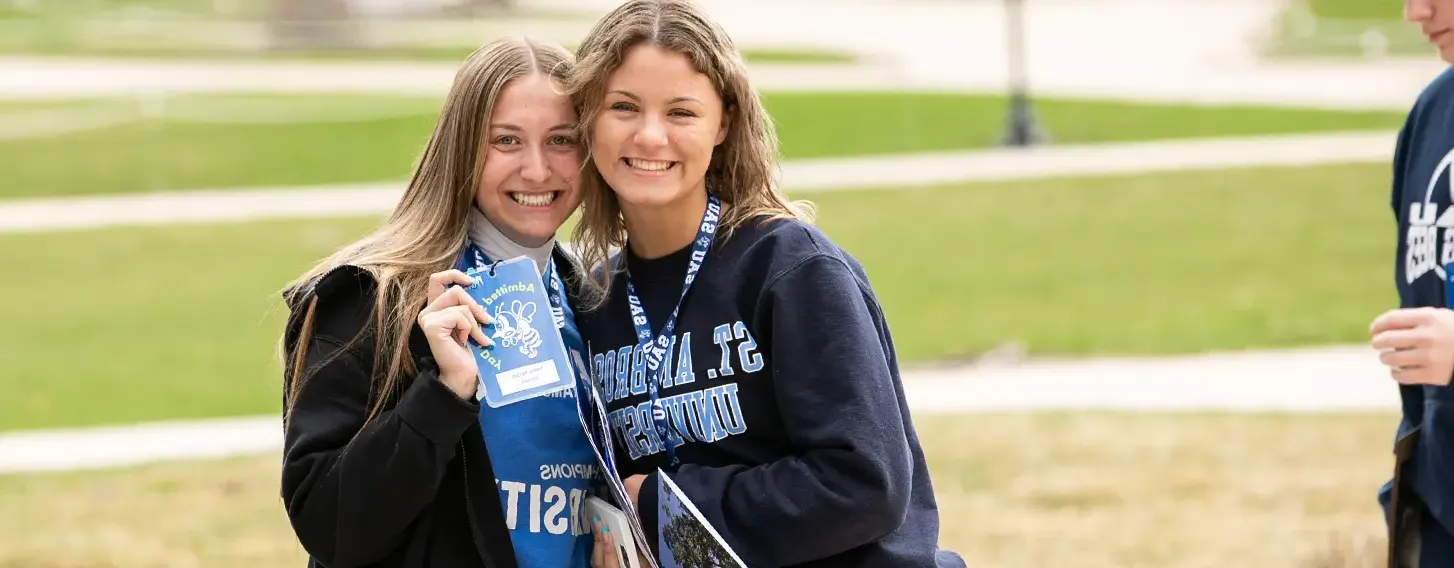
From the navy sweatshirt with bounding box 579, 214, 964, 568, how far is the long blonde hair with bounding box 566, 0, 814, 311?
0.13 m

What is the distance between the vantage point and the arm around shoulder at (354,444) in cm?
279

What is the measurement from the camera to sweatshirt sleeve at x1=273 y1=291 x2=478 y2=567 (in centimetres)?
279

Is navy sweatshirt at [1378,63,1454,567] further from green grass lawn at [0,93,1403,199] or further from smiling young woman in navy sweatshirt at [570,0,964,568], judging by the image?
green grass lawn at [0,93,1403,199]

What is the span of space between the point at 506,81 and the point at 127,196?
1600 cm

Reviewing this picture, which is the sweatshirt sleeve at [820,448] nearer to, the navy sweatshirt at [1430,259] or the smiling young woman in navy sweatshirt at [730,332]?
the smiling young woman in navy sweatshirt at [730,332]

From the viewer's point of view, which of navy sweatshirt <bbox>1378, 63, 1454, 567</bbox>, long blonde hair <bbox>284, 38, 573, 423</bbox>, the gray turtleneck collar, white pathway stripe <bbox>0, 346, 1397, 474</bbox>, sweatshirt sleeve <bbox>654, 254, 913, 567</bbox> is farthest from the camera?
white pathway stripe <bbox>0, 346, 1397, 474</bbox>

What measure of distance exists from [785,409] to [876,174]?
14865 mm

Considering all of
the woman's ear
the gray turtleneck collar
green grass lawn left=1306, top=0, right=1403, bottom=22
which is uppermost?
the woman's ear

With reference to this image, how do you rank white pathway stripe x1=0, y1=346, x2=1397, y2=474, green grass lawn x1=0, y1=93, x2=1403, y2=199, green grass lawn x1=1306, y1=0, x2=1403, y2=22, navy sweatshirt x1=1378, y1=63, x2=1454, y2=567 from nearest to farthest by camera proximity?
navy sweatshirt x1=1378, y1=63, x2=1454, y2=567
white pathway stripe x1=0, y1=346, x2=1397, y2=474
green grass lawn x1=0, y1=93, x2=1403, y2=199
green grass lawn x1=1306, y1=0, x2=1403, y2=22

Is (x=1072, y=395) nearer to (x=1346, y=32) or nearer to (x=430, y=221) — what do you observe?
(x=430, y=221)

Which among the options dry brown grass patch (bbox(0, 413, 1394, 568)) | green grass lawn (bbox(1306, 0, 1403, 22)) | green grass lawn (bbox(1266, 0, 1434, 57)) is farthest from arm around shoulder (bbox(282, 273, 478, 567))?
Result: green grass lawn (bbox(1306, 0, 1403, 22))

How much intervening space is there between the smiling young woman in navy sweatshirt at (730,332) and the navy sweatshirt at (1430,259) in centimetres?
114

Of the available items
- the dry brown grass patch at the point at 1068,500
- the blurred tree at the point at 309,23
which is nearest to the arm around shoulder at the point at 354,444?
the dry brown grass patch at the point at 1068,500

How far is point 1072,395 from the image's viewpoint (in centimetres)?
896
